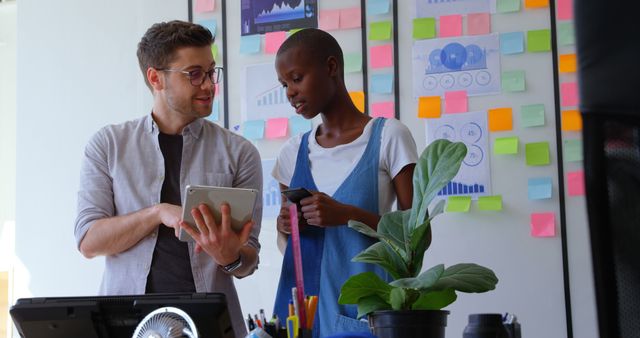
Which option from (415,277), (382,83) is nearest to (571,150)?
(382,83)

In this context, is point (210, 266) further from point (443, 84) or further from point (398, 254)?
point (443, 84)

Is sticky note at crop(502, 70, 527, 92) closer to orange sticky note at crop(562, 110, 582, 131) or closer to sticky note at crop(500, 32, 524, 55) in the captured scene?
sticky note at crop(500, 32, 524, 55)

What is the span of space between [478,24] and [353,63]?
1.71 feet

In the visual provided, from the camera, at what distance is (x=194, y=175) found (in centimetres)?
226

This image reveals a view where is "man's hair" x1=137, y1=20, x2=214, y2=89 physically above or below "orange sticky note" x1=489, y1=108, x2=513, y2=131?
above

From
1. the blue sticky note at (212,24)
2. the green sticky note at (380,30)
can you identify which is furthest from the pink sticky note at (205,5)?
the green sticky note at (380,30)

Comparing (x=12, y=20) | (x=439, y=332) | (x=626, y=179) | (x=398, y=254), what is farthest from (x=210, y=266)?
(x=12, y=20)

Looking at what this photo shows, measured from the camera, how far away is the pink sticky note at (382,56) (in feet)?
11.7

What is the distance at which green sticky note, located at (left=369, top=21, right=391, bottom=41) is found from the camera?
3.58m

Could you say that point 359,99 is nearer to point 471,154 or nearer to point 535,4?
point 471,154

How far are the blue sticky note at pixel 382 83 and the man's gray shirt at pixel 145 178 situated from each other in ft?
4.22

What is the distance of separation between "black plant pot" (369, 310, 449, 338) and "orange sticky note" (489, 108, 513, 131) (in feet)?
6.72

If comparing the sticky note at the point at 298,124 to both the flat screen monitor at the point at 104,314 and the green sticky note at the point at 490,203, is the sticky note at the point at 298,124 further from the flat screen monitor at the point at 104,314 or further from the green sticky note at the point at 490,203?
the flat screen monitor at the point at 104,314

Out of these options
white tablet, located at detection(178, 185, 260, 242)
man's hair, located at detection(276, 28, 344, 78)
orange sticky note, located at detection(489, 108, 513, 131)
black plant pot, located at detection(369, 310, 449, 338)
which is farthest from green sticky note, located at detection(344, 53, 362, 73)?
black plant pot, located at detection(369, 310, 449, 338)
